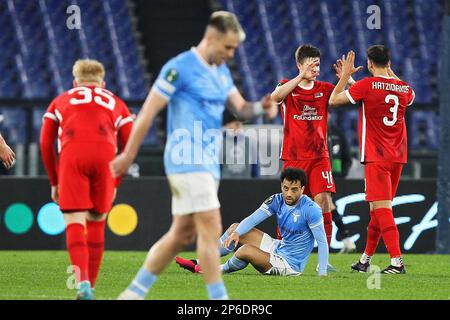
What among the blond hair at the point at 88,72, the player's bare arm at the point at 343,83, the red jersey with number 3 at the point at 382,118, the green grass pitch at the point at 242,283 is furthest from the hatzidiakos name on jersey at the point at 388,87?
the blond hair at the point at 88,72

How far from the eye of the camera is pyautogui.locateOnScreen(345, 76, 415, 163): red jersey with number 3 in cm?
1055

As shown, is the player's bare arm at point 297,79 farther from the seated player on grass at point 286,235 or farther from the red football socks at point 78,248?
the red football socks at point 78,248

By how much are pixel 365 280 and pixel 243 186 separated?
492 centimetres

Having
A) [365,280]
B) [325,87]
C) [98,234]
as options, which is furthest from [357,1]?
[98,234]

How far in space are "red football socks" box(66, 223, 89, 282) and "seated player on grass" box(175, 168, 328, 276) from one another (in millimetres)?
2356

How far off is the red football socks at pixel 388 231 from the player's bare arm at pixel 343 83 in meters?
1.05

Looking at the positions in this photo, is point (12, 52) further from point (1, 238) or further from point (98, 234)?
point (98, 234)

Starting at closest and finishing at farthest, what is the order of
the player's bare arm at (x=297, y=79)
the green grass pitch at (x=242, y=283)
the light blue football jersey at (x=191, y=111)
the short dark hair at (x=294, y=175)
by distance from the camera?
the light blue football jersey at (x=191, y=111) < the green grass pitch at (x=242, y=283) < the short dark hair at (x=294, y=175) < the player's bare arm at (x=297, y=79)

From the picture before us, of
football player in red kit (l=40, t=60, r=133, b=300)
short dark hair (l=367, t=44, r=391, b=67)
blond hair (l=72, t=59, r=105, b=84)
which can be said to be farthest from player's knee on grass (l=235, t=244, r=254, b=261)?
blond hair (l=72, t=59, r=105, b=84)

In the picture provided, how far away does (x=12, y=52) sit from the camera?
65.6 feet

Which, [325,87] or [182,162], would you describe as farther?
[325,87]

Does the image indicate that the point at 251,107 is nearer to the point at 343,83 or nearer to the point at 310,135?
the point at 343,83

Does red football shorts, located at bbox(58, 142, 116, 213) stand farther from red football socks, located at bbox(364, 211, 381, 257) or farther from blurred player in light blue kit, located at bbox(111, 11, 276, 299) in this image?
red football socks, located at bbox(364, 211, 381, 257)

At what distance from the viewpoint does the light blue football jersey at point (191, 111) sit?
259 inches
